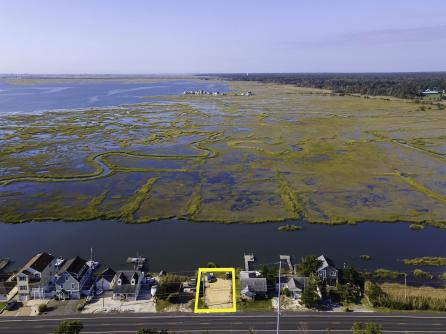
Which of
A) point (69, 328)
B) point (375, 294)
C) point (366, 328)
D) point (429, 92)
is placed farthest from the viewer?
point (429, 92)

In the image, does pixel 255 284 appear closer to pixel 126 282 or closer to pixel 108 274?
pixel 126 282

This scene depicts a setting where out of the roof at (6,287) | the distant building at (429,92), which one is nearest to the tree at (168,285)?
the roof at (6,287)

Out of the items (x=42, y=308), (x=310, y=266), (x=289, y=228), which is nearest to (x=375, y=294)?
(x=310, y=266)

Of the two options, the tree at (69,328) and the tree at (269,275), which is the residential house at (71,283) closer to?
the tree at (69,328)

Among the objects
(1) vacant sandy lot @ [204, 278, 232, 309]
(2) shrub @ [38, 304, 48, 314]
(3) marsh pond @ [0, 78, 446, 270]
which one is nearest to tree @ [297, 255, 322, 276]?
(3) marsh pond @ [0, 78, 446, 270]

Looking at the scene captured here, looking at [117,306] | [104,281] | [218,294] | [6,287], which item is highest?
[104,281]

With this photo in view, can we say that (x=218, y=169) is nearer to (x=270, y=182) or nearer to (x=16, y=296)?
(x=270, y=182)
